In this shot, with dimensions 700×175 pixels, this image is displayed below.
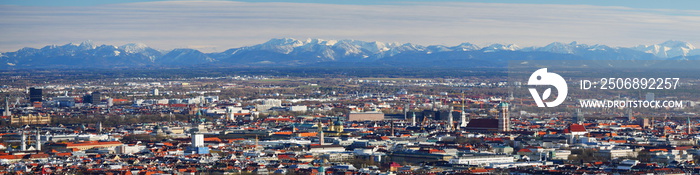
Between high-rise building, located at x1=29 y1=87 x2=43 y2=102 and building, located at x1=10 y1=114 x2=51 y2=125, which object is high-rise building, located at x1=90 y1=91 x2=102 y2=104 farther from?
building, located at x1=10 y1=114 x2=51 y2=125

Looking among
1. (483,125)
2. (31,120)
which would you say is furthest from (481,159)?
(31,120)

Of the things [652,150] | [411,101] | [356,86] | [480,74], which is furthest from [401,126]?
[480,74]

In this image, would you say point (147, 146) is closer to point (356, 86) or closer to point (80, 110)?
point (80, 110)

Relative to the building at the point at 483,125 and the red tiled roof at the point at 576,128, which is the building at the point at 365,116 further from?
the red tiled roof at the point at 576,128

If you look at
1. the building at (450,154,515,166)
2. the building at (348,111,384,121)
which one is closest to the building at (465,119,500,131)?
the building at (348,111,384,121)

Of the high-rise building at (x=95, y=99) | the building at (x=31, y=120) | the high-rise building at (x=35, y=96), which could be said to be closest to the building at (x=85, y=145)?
the building at (x=31, y=120)
